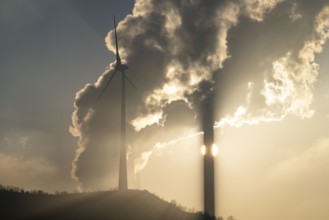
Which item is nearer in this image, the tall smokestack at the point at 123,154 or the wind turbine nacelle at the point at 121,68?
the tall smokestack at the point at 123,154

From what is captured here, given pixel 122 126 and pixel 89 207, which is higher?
pixel 122 126

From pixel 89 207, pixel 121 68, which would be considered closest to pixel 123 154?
pixel 121 68

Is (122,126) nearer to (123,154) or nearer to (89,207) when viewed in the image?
(123,154)

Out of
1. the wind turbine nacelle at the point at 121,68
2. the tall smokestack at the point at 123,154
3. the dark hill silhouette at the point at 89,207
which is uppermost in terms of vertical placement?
the wind turbine nacelle at the point at 121,68

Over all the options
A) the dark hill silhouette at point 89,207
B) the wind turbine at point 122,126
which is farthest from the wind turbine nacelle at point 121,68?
the dark hill silhouette at point 89,207

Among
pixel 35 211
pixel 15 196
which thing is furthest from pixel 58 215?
pixel 15 196

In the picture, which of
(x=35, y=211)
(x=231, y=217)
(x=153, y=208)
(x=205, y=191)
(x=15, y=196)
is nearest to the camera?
(x=35, y=211)

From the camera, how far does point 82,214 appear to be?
79250 mm

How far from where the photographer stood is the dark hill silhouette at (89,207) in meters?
75.4

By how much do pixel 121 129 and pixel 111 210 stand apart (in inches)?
918

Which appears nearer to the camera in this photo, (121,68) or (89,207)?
(89,207)

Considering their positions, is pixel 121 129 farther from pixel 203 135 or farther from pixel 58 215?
pixel 58 215

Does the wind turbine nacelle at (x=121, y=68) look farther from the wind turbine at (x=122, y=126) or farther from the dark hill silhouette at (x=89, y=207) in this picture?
the dark hill silhouette at (x=89, y=207)

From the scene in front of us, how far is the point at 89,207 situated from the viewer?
3342 inches
